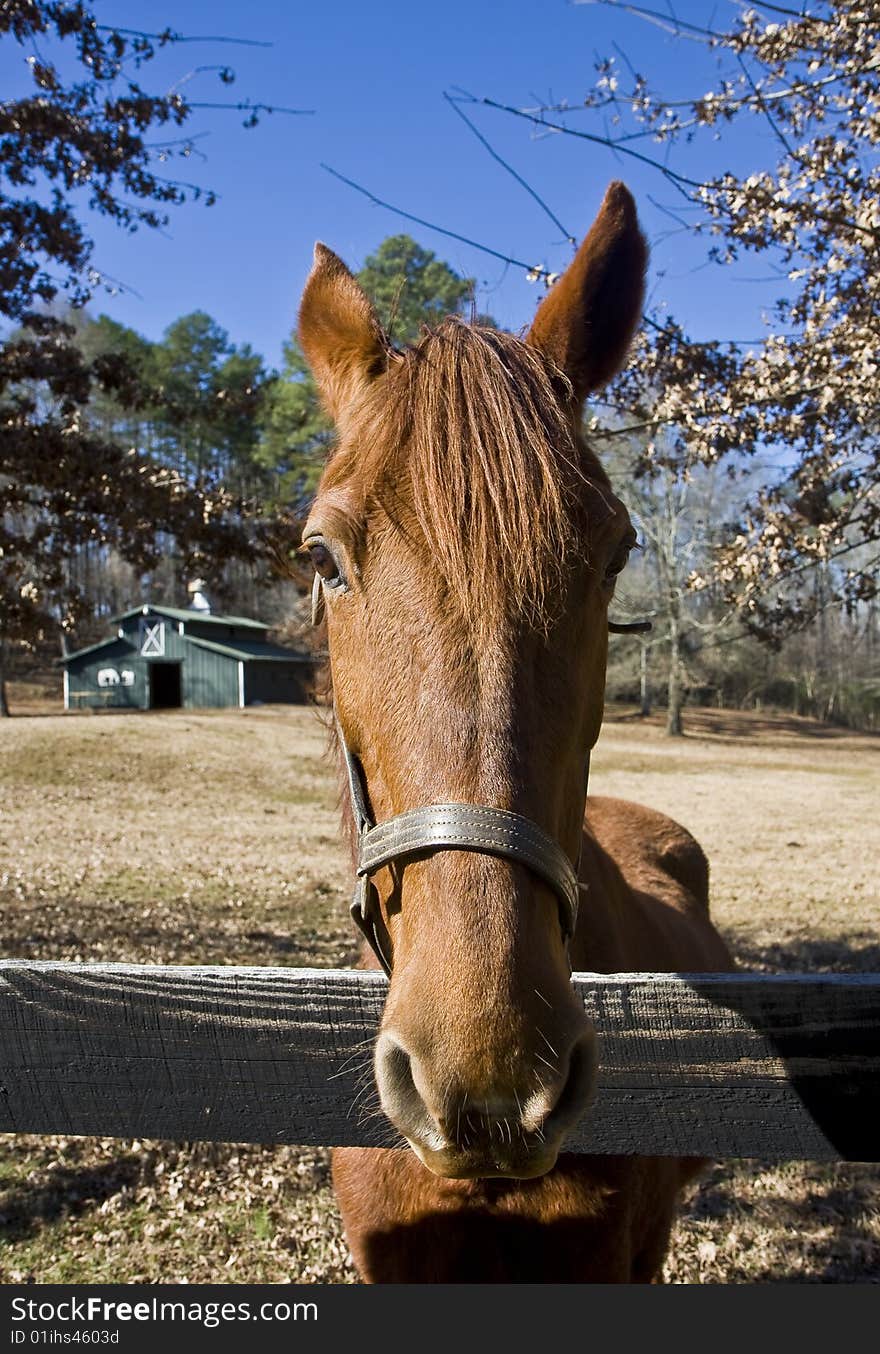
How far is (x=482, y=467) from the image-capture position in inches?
66.0

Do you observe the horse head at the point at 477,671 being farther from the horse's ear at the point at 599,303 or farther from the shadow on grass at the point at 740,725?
the shadow on grass at the point at 740,725

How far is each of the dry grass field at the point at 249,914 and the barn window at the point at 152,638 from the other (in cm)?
1291

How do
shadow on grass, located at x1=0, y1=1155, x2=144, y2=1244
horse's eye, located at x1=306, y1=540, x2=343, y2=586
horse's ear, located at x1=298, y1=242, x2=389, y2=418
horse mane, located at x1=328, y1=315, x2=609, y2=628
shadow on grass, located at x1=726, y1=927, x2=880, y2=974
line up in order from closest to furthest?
horse mane, located at x1=328, y1=315, x2=609, y2=628 → horse's eye, located at x1=306, y1=540, x2=343, y2=586 → horse's ear, located at x1=298, y1=242, x2=389, y2=418 → shadow on grass, located at x1=0, y1=1155, x2=144, y2=1244 → shadow on grass, located at x1=726, y1=927, x2=880, y2=974

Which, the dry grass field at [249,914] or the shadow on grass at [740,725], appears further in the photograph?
the shadow on grass at [740,725]

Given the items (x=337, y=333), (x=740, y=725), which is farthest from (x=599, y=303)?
(x=740, y=725)

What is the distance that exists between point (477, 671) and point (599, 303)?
1276 millimetres

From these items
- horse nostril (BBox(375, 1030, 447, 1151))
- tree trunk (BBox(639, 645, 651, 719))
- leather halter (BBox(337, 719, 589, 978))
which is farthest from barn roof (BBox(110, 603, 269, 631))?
horse nostril (BBox(375, 1030, 447, 1151))

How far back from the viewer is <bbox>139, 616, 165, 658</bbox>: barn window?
135 ft

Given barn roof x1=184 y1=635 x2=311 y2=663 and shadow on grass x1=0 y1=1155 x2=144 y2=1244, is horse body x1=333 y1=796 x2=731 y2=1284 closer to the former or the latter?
shadow on grass x1=0 y1=1155 x2=144 y2=1244

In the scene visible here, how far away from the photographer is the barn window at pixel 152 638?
41219mm

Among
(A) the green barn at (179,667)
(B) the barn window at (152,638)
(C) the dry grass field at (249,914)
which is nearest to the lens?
(C) the dry grass field at (249,914)

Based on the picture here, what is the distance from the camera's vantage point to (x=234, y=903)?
10547 millimetres

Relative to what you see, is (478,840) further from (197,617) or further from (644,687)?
(644,687)

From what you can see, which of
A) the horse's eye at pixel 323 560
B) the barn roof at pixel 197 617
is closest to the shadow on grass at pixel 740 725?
the barn roof at pixel 197 617
